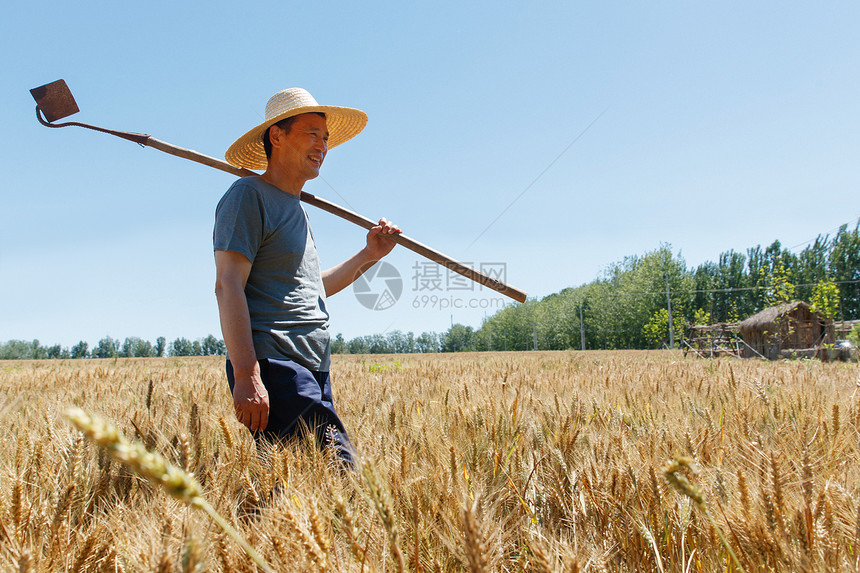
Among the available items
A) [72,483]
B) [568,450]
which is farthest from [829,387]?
[72,483]

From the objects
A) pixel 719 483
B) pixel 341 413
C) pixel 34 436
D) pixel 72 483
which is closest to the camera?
pixel 72 483

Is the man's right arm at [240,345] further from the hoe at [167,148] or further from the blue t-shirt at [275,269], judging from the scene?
the hoe at [167,148]

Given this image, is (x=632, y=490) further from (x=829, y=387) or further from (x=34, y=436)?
(x=829, y=387)

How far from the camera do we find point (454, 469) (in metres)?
1.54

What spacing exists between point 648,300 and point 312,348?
244 feet

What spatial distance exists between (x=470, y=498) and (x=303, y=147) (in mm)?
2012

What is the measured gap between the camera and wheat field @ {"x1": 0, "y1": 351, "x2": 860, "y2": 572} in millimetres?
1002

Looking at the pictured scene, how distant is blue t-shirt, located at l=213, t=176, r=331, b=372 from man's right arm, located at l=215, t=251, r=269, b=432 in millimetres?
106

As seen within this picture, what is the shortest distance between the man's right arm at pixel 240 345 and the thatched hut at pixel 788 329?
28.9 m

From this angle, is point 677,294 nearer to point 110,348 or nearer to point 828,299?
point 828,299

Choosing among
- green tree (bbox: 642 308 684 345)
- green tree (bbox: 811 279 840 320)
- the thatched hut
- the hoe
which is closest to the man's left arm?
the hoe

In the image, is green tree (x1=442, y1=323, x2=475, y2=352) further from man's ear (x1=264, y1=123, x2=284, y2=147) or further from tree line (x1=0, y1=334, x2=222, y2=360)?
man's ear (x1=264, y1=123, x2=284, y2=147)

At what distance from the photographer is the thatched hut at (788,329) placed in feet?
86.1

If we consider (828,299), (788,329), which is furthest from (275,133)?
(788,329)
